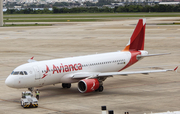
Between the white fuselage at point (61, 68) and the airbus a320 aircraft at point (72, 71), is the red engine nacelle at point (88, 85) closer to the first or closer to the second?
the airbus a320 aircraft at point (72, 71)

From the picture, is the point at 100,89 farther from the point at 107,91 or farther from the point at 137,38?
the point at 137,38

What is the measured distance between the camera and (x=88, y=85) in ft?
109

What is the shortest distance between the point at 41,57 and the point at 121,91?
88.2 ft

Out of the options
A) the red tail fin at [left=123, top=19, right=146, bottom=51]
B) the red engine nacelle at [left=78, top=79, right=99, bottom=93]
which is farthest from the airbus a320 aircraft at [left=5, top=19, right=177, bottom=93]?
the red tail fin at [left=123, top=19, right=146, bottom=51]

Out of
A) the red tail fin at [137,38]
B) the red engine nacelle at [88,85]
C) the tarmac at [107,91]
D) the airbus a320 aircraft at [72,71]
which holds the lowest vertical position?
the tarmac at [107,91]

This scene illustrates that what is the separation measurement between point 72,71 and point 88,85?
308cm

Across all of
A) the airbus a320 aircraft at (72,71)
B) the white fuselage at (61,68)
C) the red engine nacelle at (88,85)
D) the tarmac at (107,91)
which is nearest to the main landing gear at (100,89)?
the airbus a320 aircraft at (72,71)

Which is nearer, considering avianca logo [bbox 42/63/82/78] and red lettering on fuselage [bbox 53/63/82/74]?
avianca logo [bbox 42/63/82/78]

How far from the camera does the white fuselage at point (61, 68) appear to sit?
32.3 metres

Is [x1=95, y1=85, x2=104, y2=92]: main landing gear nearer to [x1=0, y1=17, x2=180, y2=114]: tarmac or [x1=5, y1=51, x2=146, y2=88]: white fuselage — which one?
[x1=0, y1=17, x2=180, y2=114]: tarmac

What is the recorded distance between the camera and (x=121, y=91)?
118ft

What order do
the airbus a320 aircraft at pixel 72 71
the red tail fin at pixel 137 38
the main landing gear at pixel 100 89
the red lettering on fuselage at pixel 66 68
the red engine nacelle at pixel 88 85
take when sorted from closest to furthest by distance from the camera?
the airbus a320 aircraft at pixel 72 71
the red engine nacelle at pixel 88 85
the red lettering on fuselage at pixel 66 68
the main landing gear at pixel 100 89
the red tail fin at pixel 137 38

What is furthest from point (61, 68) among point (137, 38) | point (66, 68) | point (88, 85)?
point (137, 38)

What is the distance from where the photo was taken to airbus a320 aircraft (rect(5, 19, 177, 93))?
32406 mm
